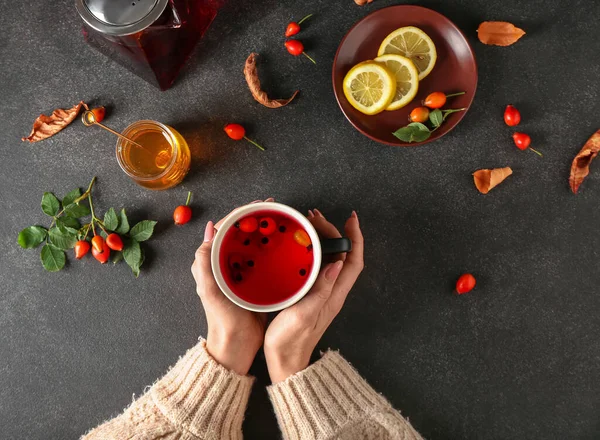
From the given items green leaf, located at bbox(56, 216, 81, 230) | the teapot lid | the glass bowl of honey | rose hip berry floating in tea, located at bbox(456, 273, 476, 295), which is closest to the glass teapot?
the teapot lid

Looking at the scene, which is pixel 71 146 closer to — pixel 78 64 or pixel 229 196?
pixel 78 64

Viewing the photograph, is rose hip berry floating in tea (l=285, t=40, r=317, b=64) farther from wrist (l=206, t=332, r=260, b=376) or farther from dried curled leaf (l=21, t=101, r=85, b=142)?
wrist (l=206, t=332, r=260, b=376)

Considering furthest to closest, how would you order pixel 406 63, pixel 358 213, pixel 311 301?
pixel 358 213, pixel 406 63, pixel 311 301

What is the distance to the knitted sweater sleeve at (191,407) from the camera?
40.9 inches

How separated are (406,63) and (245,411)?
0.92 metres

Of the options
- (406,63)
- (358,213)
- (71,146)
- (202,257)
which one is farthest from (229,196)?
(406,63)

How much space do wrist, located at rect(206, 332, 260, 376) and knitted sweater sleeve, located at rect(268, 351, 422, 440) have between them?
0.09 metres

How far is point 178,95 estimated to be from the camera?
1216 mm

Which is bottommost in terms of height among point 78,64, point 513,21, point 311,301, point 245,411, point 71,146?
point 245,411

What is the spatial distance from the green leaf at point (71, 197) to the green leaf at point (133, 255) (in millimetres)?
180

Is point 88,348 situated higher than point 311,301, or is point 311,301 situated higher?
point 311,301

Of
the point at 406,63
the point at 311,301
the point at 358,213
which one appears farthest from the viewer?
the point at 358,213

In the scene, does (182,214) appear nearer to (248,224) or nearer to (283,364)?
(248,224)

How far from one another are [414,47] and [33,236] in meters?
1.05
